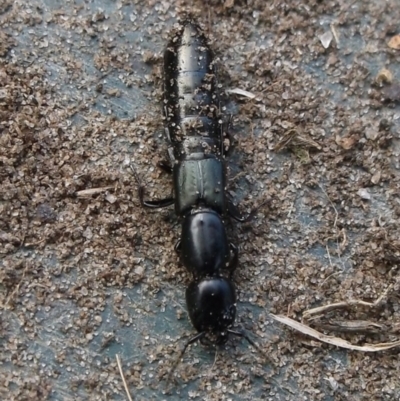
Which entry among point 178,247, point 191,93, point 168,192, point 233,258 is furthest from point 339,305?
point 191,93

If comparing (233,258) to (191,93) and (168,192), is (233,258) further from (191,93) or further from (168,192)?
(191,93)

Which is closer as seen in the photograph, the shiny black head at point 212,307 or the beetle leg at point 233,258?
the shiny black head at point 212,307

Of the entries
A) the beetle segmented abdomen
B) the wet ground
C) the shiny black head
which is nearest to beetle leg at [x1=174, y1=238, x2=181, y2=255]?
the wet ground

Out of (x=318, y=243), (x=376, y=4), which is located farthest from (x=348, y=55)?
(x=318, y=243)

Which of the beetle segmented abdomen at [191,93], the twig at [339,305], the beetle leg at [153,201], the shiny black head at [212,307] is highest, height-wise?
the beetle segmented abdomen at [191,93]

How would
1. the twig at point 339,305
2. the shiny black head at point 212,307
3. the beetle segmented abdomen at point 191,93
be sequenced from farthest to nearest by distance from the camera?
1. the beetle segmented abdomen at point 191,93
2. the twig at point 339,305
3. the shiny black head at point 212,307

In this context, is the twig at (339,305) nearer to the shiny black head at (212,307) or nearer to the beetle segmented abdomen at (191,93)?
the shiny black head at (212,307)

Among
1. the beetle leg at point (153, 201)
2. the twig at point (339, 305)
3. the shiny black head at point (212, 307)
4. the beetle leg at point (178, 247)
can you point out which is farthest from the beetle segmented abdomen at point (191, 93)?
the twig at point (339, 305)
